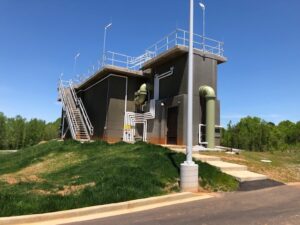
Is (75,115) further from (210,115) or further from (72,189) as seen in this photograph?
(72,189)

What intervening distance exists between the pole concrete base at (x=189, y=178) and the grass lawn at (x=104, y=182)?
28 cm

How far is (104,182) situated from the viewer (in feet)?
33.1

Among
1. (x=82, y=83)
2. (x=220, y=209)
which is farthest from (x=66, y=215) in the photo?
(x=82, y=83)

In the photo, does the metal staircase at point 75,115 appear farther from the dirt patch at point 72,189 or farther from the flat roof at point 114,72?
the dirt patch at point 72,189

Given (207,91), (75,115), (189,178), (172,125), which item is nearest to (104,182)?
(189,178)

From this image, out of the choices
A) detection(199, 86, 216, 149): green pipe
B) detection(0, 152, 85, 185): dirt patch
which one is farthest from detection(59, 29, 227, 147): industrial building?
detection(0, 152, 85, 185): dirt patch

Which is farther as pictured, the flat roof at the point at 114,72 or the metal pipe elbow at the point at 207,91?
the flat roof at the point at 114,72

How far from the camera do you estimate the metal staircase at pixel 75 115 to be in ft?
86.7

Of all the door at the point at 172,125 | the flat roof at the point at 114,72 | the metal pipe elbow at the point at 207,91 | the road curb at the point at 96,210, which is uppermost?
the flat roof at the point at 114,72

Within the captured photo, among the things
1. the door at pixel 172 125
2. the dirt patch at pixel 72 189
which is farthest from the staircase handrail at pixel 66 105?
the dirt patch at pixel 72 189

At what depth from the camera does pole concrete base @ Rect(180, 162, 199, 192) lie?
10.2m

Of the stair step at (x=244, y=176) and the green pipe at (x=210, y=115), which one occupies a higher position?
the green pipe at (x=210, y=115)

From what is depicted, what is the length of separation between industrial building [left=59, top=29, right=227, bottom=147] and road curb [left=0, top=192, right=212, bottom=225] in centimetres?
1084

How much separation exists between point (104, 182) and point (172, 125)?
12347 mm
